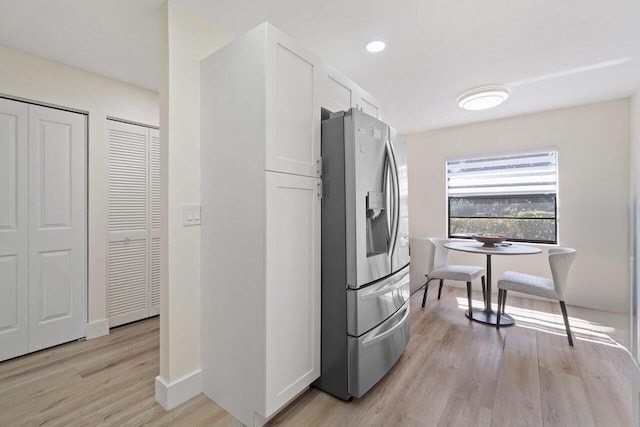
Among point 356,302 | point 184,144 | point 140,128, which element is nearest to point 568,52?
point 356,302

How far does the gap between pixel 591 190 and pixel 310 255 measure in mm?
3831

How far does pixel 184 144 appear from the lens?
1.90 metres

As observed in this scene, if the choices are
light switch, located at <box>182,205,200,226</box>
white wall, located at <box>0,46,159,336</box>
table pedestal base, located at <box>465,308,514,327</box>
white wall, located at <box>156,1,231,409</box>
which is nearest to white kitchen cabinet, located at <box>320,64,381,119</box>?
white wall, located at <box>156,1,231,409</box>

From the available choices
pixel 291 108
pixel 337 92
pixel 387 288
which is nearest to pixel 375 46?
pixel 337 92

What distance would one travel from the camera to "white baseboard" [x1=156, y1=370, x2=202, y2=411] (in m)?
1.78

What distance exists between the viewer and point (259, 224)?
1587 mm

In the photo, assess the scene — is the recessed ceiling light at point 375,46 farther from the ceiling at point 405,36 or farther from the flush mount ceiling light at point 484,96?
the flush mount ceiling light at point 484,96

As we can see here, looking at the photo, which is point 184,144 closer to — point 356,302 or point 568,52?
point 356,302

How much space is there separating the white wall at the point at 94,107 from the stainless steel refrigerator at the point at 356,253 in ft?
7.52

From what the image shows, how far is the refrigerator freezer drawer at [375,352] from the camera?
1.79m

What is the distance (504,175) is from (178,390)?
4.56 metres

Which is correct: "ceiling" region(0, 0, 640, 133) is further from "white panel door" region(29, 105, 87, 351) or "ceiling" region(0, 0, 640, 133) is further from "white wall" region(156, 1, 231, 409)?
"white panel door" region(29, 105, 87, 351)

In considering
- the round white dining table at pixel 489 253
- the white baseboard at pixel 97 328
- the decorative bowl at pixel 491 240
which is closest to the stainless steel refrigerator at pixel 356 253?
the round white dining table at pixel 489 253

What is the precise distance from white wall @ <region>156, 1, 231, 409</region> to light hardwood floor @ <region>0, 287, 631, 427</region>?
0.75ft
